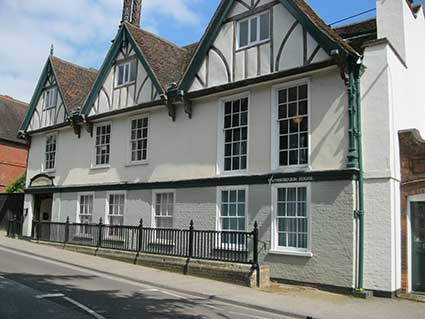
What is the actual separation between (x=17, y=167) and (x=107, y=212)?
2226cm

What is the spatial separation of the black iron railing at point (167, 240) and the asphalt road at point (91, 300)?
289 cm

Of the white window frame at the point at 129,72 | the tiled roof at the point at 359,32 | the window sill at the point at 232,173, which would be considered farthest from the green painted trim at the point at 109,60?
the tiled roof at the point at 359,32

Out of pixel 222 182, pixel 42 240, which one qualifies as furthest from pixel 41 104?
pixel 222 182

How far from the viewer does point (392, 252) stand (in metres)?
12.3

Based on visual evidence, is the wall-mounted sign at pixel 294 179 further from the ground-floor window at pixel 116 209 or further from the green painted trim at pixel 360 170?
the ground-floor window at pixel 116 209

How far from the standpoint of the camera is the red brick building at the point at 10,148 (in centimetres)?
3812

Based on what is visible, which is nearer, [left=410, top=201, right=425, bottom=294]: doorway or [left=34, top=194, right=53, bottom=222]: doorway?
[left=410, top=201, right=425, bottom=294]: doorway

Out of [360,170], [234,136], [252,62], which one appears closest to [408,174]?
[360,170]

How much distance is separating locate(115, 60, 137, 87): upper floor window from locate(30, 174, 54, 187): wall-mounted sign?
22.1ft

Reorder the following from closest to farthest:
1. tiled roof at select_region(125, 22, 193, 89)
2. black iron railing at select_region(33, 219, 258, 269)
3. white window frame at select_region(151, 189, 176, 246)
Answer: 1. black iron railing at select_region(33, 219, 258, 269)
2. white window frame at select_region(151, 189, 176, 246)
3. tiled roof at select_region(125, 22, 193, 89)

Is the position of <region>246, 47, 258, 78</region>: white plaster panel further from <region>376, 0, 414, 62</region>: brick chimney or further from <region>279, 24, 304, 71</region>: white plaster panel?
<region>376, 0, 414, 62</region>: brick chimney

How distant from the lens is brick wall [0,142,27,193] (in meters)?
38.0

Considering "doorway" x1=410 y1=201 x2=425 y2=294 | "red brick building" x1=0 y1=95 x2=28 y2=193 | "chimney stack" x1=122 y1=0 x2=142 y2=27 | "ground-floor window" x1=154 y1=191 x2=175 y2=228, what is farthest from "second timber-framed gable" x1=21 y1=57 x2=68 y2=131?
"doorway" x1=410 y1=201 x2=425 y2=294

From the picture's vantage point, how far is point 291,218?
1406 cm
